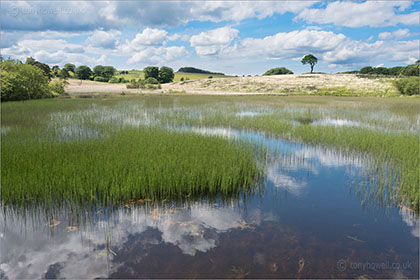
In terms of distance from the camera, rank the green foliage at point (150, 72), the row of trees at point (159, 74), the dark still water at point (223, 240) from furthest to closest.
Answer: the row of trees at point (159, 74) → the green foliage at point (150, 72) → the dark still water at point (223, 240)

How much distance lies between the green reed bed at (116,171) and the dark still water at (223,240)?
1.62 ft

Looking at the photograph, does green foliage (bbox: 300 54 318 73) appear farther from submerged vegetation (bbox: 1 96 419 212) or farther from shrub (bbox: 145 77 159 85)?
submerged vegetation (bbox: 1 96 419 212)

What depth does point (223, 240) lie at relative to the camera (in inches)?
195

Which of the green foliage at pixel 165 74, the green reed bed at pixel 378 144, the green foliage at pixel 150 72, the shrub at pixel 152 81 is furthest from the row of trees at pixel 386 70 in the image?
the green reed bed at pixel 378 144

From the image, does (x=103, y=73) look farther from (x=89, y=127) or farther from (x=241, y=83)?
(x=89, y=127)

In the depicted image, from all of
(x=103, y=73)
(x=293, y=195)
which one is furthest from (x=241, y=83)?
(x=293, y=195)

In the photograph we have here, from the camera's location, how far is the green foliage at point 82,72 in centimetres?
10188

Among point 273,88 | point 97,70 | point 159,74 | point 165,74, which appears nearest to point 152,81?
point 165,74

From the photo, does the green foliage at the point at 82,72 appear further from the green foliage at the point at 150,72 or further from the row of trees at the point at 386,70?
the row of trees at the point at 386,70

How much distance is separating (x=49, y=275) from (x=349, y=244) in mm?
5258

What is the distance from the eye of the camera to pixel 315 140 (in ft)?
42.4

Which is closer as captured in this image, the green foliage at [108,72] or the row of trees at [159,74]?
the row of trees at [159,74]

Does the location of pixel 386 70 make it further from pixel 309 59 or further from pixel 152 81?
pixel 152 81

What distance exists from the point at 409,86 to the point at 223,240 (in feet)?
176
